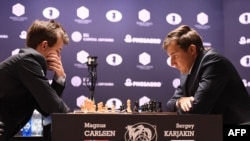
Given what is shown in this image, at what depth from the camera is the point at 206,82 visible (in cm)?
243

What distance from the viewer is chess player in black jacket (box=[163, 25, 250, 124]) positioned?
240cm

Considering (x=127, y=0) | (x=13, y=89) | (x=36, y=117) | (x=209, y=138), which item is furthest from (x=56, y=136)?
(x=127, y=0)

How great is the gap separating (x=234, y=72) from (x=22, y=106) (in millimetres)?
1338

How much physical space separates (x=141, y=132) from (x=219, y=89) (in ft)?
3.24

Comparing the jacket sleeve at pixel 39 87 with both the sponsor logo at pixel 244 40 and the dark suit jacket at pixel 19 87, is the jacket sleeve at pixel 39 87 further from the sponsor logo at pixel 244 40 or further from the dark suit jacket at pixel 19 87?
the sponsor logo at pixel 244 40

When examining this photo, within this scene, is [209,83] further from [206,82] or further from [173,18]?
[173,18]

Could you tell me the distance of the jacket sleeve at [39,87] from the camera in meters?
2.22

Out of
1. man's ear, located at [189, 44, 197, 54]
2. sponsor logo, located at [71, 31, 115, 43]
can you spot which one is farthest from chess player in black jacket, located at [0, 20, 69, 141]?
sponsor logo, located at [71, 31, 115, 43]

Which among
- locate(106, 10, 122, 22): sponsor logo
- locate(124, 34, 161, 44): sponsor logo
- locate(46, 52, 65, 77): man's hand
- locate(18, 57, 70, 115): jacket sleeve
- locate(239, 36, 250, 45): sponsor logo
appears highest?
locate(106, 10, 122, 22): sponsor logo

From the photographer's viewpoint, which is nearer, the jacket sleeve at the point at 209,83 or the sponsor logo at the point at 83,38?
the jacket sleeve at the point at 209,83

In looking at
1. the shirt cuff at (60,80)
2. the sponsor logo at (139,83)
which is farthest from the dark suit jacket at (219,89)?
the sponsor logo at (139,83)

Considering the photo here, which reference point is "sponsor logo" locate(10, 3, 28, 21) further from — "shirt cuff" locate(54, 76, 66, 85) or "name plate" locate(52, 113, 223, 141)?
"name plate" locate(52, 113, 223, 141)

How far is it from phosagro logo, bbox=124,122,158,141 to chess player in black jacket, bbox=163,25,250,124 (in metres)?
0.74

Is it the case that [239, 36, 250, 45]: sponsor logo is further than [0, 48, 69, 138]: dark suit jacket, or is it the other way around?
[239, 36, 250, 45]: sponsor logo
